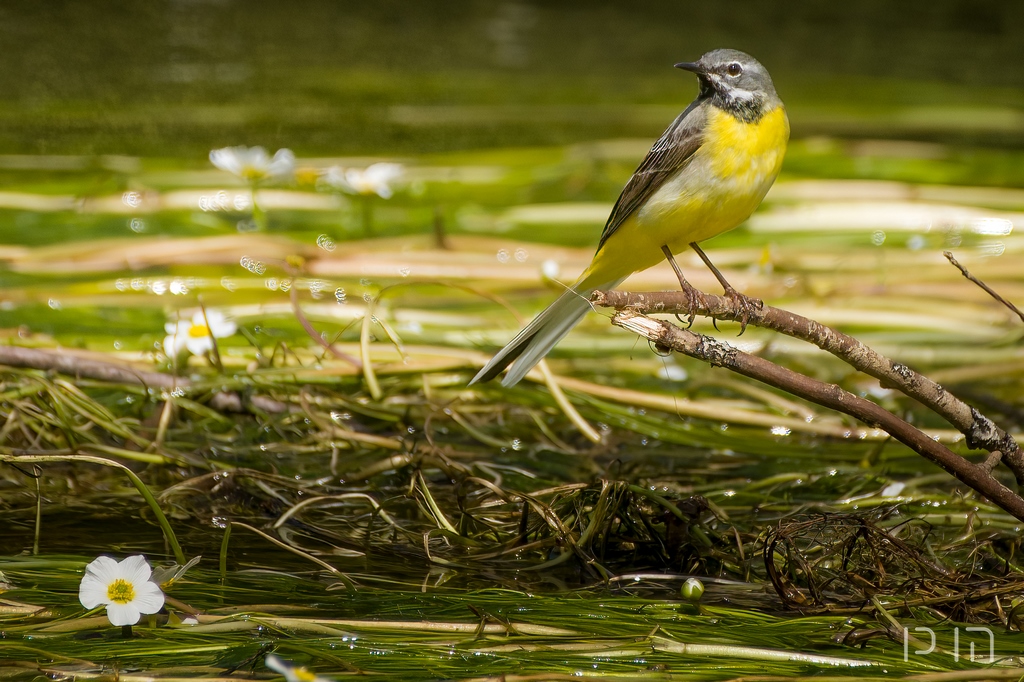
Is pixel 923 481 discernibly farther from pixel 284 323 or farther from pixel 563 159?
pixel 563 159

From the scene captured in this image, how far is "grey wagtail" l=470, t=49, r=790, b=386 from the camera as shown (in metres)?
2.05

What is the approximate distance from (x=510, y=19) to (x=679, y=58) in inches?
81.6

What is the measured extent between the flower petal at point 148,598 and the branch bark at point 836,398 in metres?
0.88

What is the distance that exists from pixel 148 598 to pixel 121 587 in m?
0.04

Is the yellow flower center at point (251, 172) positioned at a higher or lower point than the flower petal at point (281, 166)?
lower

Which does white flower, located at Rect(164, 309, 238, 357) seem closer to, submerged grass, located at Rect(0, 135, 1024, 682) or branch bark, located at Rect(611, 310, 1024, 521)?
submerged grass, located at Rect(0, 135, 1024, 682)

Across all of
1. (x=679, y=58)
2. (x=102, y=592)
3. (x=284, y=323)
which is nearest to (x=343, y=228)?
(x=284, y=323)

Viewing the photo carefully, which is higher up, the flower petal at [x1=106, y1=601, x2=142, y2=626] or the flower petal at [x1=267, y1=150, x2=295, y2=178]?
the flower petal at [x1=267, y1=150, x2=295, y2=178]

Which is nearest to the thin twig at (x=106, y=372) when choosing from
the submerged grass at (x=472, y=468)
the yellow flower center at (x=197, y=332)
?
the submerged grass at (x=472, y=468)

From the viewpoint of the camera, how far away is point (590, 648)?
4.99 ft

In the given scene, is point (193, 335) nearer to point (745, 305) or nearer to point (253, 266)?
point (253, 266)

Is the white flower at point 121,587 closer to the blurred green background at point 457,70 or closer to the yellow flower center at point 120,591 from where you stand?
the yellow flower center at point 120,591

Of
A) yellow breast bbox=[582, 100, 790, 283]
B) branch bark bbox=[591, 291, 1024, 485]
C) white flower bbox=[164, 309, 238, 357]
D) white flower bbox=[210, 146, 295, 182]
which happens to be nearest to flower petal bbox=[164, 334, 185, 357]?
white flower bbox=[164, 309, 238, 357]

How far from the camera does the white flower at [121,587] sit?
4.91 ft
